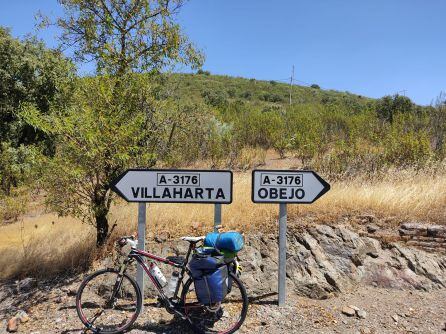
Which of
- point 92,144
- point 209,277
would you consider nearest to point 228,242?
point 209,277

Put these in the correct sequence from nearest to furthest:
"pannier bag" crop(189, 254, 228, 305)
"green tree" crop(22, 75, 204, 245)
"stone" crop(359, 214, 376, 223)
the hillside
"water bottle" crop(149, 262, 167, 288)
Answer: "pannier bag" crop(189, 254, 228, 305) < "water bottle" crop(149, 262, 167, 288) < "green tree" crop(22, 75, 204, 245) < "stone" crop(359, 214, 376, 223) < the hillside

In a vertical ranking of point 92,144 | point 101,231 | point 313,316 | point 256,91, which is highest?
point 256,91

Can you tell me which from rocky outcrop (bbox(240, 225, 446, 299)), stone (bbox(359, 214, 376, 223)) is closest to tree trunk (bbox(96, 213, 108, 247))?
rocky outcrop (bbox(240, 225, 446, 299))

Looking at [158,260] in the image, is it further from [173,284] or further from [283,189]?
[283,189]

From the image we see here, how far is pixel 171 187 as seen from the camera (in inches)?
181

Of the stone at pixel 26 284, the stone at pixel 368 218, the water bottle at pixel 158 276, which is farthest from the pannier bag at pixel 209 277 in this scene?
the stone at pixel 368 218

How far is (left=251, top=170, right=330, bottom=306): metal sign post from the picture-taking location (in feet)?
15.3

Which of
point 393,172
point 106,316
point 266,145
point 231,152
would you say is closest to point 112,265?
point 106,316

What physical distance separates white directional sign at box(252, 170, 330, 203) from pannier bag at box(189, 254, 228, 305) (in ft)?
3.09

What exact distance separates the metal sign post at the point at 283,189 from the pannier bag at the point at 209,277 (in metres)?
0.88

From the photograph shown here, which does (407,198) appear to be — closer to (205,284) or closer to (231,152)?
(205,284)

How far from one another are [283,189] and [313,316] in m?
1.43

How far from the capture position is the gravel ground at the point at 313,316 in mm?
4352

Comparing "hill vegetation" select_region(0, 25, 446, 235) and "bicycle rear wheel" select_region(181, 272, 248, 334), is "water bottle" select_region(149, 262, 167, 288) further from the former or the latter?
"hill vegetation" select_region(0, 25, 446, 235)
